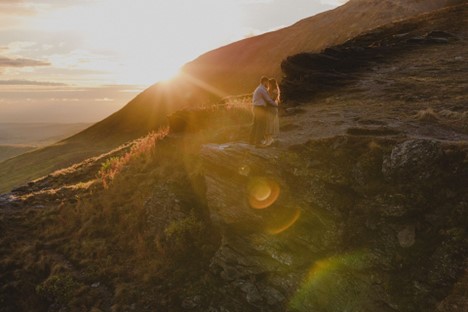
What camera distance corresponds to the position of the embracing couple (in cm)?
1620

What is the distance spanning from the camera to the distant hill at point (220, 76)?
6962 cm

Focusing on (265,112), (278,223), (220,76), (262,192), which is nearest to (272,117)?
(265,112)

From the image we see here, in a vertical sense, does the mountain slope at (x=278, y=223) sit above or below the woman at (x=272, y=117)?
below

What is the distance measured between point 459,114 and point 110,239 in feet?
57.5

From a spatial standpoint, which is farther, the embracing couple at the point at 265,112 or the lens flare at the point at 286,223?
the embracing couple at the point at 265,112

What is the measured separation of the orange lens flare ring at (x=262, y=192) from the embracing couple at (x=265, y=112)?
2.05m

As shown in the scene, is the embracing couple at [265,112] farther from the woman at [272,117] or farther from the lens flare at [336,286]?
the lens flare at [336,286]

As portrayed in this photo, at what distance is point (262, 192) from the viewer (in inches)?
603

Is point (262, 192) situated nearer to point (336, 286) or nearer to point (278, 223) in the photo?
point (278, 223)

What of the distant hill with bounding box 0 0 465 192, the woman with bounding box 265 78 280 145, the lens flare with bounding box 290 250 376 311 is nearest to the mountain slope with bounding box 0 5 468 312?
the lens flare with bounding box 290 250 376 311

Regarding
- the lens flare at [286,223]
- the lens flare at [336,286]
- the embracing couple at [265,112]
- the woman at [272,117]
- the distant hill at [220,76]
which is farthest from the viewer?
the distant hill at [220,76]

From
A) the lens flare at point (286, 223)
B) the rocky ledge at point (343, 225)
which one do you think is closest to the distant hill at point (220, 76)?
the rocky ledge at point (343, 225)

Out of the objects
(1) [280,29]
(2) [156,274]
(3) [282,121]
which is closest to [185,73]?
(1) [280,29]

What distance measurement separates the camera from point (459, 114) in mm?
17594
